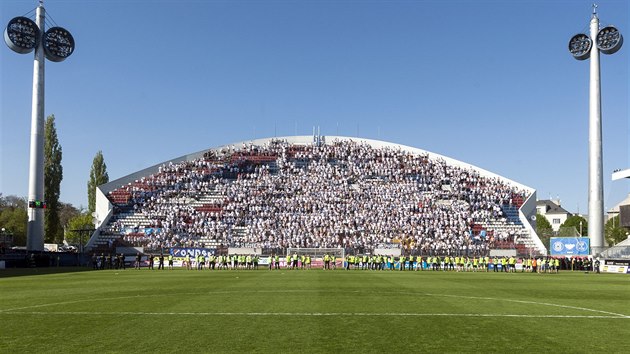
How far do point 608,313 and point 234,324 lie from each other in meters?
10.9

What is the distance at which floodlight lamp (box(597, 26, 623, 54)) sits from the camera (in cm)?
6197

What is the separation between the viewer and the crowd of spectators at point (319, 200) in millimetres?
62781

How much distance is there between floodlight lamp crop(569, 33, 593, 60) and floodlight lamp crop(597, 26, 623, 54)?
1.08 meters

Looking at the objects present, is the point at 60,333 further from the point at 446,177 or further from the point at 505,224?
the point at 446,177

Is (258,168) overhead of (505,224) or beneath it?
overhead

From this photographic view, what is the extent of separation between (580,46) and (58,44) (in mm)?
58051

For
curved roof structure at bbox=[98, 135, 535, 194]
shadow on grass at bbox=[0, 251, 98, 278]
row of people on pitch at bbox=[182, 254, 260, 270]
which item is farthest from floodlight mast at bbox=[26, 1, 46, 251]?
row of people on pitch at bbox=[182, 254, 260, 270]

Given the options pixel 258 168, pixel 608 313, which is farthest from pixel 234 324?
pixel 258 168

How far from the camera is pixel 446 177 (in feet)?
246

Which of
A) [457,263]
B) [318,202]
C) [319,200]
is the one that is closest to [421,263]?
[457,263]

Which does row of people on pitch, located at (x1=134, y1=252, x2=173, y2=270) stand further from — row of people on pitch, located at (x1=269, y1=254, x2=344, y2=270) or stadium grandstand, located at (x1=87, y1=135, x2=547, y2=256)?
row of people on pitch, located at (x1=269, y1=254, x2=344, y2=270)

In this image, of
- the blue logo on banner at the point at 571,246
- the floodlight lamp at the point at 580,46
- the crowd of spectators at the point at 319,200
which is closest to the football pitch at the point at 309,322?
the blue logo on banner at the point at 571,246

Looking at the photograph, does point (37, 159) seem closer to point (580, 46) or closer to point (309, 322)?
point (309, 322)

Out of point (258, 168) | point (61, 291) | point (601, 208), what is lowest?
point (61, 291)
